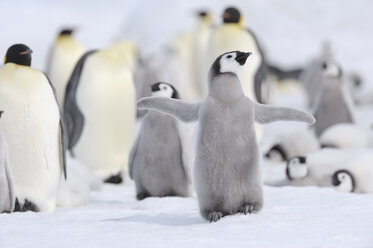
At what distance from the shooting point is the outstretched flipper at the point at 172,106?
407cm

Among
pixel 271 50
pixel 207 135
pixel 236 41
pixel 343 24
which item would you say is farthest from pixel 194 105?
pixel 343 24

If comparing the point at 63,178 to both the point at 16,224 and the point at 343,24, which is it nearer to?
the point at 16,224

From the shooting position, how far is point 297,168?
6.79m

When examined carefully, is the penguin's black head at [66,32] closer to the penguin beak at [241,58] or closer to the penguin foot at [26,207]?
the penguin foot at [26,207]

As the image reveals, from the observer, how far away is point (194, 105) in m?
4.14

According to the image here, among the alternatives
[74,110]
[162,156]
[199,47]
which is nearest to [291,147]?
[74,110]

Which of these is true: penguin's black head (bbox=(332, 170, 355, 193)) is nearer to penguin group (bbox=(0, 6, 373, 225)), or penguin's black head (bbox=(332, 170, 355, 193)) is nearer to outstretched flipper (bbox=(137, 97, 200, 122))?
penguin group (bbox=(0, 6, 373, 225))

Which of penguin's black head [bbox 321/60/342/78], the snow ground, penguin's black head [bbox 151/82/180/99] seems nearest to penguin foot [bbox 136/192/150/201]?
penguin's black head [bbox 151/82/180/99]

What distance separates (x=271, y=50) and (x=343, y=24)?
3.47 meters

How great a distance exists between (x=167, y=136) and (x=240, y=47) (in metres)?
3.23

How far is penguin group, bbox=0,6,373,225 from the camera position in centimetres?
402

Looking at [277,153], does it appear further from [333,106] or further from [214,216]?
[214,216]

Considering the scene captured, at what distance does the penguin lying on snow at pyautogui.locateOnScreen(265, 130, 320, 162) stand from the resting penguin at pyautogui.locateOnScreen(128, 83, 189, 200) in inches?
121

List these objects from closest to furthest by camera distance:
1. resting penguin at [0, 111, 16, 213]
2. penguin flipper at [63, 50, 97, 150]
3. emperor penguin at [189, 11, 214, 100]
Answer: resting penguin at [0, 111, 16, 213] < penguin flipper at [63, 50, 97, 150] < emperor penguin at [189, 11, 214, 100]
